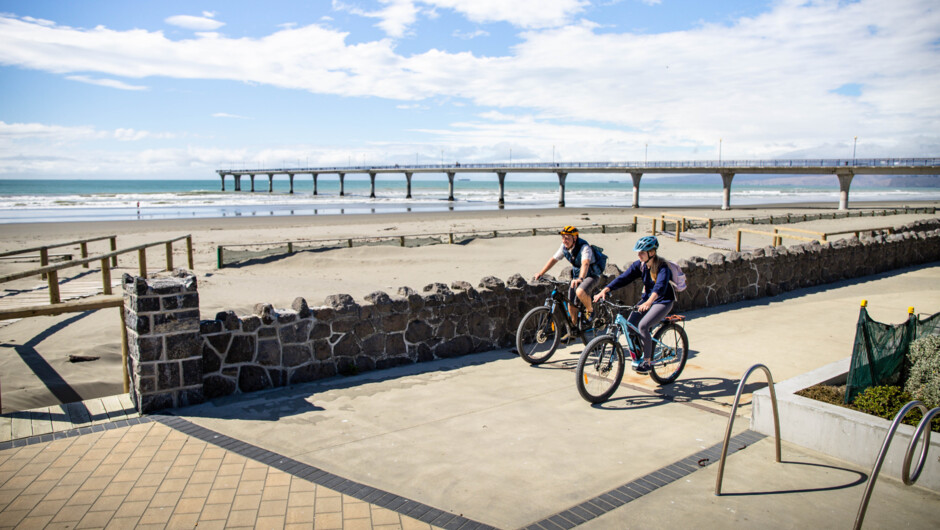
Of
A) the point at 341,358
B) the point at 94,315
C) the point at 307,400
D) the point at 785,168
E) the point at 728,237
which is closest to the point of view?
the point at 307,400

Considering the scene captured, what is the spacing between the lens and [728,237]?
2900cm

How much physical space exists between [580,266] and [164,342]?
500 centimetres

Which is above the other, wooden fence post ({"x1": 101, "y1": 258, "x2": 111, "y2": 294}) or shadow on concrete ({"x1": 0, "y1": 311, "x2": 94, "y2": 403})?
wooden fence post ({"x1": 101, "y1": 258, "x2": 111, "y2": 294})

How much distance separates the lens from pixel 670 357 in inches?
270

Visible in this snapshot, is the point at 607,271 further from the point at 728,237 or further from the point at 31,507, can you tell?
the point at 728,237

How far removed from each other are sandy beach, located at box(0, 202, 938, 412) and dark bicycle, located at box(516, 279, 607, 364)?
4623 mm

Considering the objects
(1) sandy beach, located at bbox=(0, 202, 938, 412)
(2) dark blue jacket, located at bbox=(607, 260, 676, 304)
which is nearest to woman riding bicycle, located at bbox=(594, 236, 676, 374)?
(2) dark blue jacket, located at bbox=(607, 260, 676, 304)

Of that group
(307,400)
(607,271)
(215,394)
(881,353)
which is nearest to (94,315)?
(215,394)

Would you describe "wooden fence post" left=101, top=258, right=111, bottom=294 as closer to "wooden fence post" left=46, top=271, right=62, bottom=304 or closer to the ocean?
"wooden fence post" left=46, top=271, right=62, bottom=304

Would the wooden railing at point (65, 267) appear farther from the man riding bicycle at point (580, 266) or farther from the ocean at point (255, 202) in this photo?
the ocean at point (255, 202)

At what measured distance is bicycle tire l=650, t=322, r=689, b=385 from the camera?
690 centimetres

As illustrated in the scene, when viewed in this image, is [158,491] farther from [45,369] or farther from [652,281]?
[652,281]

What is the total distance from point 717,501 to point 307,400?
414cm

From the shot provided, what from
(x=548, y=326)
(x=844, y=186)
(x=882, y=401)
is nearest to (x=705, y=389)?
(x=882, y=401)
